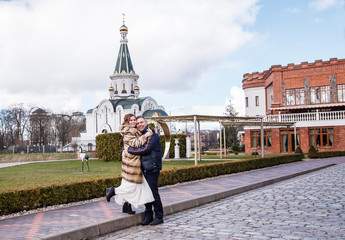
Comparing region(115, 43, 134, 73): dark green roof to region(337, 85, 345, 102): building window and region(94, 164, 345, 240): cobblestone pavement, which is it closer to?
region(337, 85, 345, 102): building window

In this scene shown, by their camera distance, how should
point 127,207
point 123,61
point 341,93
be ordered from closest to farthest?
point 127,207 < point 341,93 < point 123,61

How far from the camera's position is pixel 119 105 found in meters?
74.9

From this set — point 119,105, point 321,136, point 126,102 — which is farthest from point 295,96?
point 119,105

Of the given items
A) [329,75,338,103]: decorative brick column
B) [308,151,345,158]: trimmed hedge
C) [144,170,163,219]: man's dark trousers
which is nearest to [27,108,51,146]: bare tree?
[329,75,338,103]: decorative brick column

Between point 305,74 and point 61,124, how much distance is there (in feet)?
197

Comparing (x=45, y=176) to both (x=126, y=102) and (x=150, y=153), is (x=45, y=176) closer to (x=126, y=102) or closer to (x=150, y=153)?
(x=150, y=153)

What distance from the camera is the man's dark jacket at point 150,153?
702cm

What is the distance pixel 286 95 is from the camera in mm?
40094

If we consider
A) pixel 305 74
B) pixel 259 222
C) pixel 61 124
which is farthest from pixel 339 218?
pixel 61 124

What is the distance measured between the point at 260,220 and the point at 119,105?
6886 centimetres

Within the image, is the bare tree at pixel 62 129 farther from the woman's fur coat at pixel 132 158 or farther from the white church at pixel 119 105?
the woman's fur coat at pixel 132 158

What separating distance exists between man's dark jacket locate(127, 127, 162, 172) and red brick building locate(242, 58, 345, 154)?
29463 mm

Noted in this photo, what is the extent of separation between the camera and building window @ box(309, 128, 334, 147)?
35.0m

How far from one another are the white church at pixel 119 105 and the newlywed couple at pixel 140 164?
6649cm
